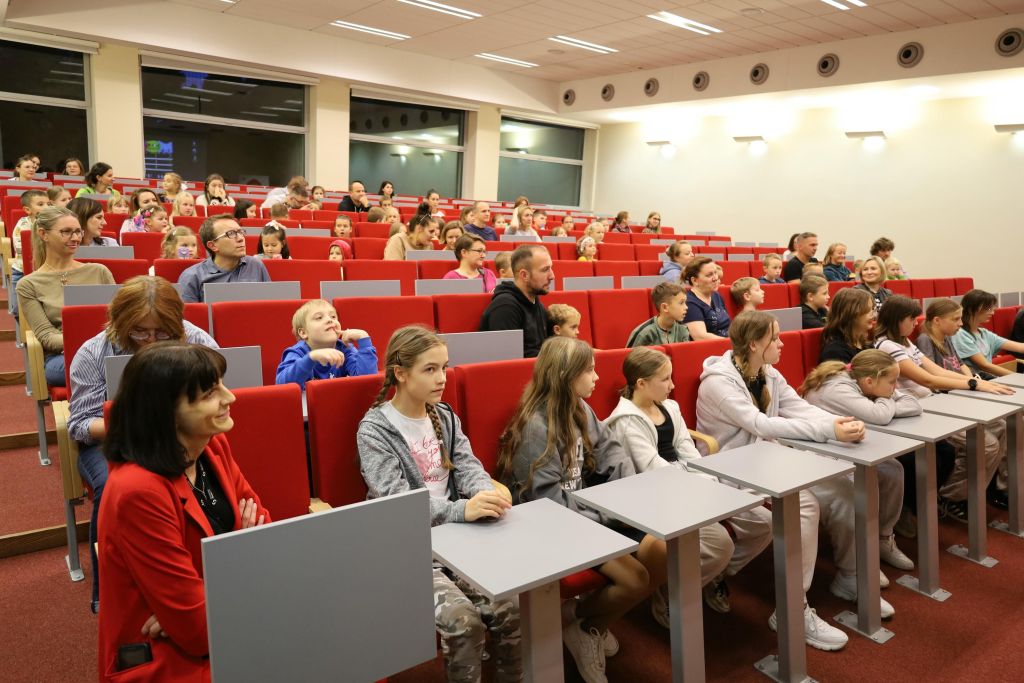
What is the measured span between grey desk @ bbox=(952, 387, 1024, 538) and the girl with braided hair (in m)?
2.38

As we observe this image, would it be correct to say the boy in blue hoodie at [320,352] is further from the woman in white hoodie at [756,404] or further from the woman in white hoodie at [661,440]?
the woman in white hoodie at [756,404]

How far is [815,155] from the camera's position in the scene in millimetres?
10453

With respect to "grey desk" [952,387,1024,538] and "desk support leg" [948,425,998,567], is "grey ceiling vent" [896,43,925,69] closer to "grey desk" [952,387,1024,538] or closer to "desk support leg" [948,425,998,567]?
"grey desk" [952,387,1024,538]

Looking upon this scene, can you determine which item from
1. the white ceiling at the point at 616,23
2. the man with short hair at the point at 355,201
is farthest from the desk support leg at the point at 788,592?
the white ceiling at the point at 616,23

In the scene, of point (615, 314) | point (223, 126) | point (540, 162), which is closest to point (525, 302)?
point (615, 314)

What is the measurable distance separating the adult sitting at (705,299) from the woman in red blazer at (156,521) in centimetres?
299

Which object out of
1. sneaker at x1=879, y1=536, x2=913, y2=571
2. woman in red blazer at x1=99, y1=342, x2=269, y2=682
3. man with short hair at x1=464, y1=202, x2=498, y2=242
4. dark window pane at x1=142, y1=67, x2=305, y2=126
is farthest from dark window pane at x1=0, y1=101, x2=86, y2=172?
sneaker at x1=879, y1=536, x2=913, y2=571

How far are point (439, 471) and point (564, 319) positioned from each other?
1.50m

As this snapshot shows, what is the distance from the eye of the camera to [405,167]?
12.7m

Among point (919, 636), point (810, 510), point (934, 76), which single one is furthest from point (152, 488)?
point (934, 76)

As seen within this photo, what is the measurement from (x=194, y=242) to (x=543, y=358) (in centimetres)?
282

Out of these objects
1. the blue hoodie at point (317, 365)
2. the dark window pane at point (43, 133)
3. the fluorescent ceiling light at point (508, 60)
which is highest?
the fluorescent ceiling light at point (508, 60)

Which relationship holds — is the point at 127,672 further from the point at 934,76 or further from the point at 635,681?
the point at 934,76

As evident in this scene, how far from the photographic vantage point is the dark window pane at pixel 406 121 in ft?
39.0
